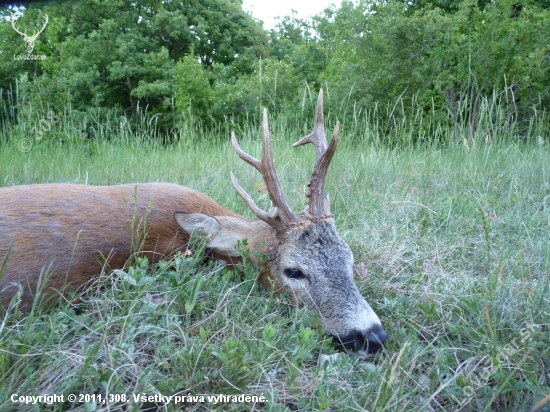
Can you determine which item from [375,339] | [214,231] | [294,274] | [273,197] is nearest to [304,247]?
[294,274]

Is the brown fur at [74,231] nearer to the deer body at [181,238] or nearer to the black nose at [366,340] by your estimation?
the deer body at [181,238]

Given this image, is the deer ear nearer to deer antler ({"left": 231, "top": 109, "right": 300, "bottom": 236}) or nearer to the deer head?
the deer head

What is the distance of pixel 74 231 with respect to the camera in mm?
2760

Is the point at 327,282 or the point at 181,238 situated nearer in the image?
the point at 327,282

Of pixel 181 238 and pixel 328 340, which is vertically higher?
pixel 181 238

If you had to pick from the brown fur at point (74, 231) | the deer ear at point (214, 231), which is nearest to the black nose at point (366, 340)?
the deer ear at point (214, 231)

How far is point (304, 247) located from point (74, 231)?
1328 millimetres

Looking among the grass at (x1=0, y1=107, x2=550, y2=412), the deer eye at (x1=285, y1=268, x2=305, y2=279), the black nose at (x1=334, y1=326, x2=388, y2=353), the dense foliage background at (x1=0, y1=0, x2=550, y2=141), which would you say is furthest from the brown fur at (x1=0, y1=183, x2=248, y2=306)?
the dense foliage background at (x1=0, y1=0, x2=550, y2=141)

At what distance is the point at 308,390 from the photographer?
1.88m

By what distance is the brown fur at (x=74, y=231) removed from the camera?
8.29 feet

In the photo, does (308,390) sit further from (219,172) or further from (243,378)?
(219,172)

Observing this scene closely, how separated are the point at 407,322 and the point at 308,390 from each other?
0.81 m

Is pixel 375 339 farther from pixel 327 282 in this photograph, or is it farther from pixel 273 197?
pixel 273 197

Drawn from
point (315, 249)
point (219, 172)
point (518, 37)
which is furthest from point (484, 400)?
point (518, 37)
